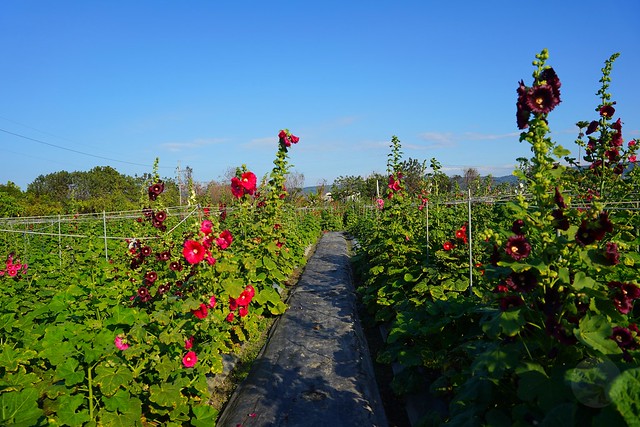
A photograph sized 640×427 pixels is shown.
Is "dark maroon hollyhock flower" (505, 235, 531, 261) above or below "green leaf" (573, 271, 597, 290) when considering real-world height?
above

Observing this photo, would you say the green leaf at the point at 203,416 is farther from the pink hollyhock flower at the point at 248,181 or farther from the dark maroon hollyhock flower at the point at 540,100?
the dark maroon hollyhock flower at the point at 540,100

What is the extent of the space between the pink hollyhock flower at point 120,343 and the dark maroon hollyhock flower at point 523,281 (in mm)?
2617

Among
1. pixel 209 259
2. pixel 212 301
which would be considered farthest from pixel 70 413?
pixel 209 259

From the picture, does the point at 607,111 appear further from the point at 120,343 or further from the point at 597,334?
the point at 120,343

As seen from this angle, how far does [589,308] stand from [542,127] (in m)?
0.95

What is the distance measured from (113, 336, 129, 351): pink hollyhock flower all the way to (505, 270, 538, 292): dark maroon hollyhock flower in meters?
2.62

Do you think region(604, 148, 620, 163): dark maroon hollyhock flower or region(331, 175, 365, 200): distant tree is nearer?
region(604, 148, 620, 163): dark maroon hollyhock flower

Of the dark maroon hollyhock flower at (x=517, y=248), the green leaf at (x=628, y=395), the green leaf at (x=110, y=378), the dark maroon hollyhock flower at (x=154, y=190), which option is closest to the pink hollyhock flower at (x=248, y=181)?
the dark maroon hollyhock flower at (x=154, y=190)

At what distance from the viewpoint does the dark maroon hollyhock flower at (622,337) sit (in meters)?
1.94

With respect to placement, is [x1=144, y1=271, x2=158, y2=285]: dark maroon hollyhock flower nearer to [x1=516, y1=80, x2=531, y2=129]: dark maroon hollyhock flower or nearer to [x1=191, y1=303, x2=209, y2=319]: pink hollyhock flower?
[x1=191, y1=303, x2=209, y2=319]: pink hollyhock flower

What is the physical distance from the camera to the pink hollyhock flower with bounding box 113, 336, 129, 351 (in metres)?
3.09

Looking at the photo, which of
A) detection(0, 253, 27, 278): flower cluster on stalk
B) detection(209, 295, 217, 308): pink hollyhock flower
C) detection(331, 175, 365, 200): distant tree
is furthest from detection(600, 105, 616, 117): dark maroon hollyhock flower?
detection(331, 175, 365, 200): distant tree

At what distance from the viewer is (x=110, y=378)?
2.83 m

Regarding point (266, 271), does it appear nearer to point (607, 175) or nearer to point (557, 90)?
point (607, 175)
